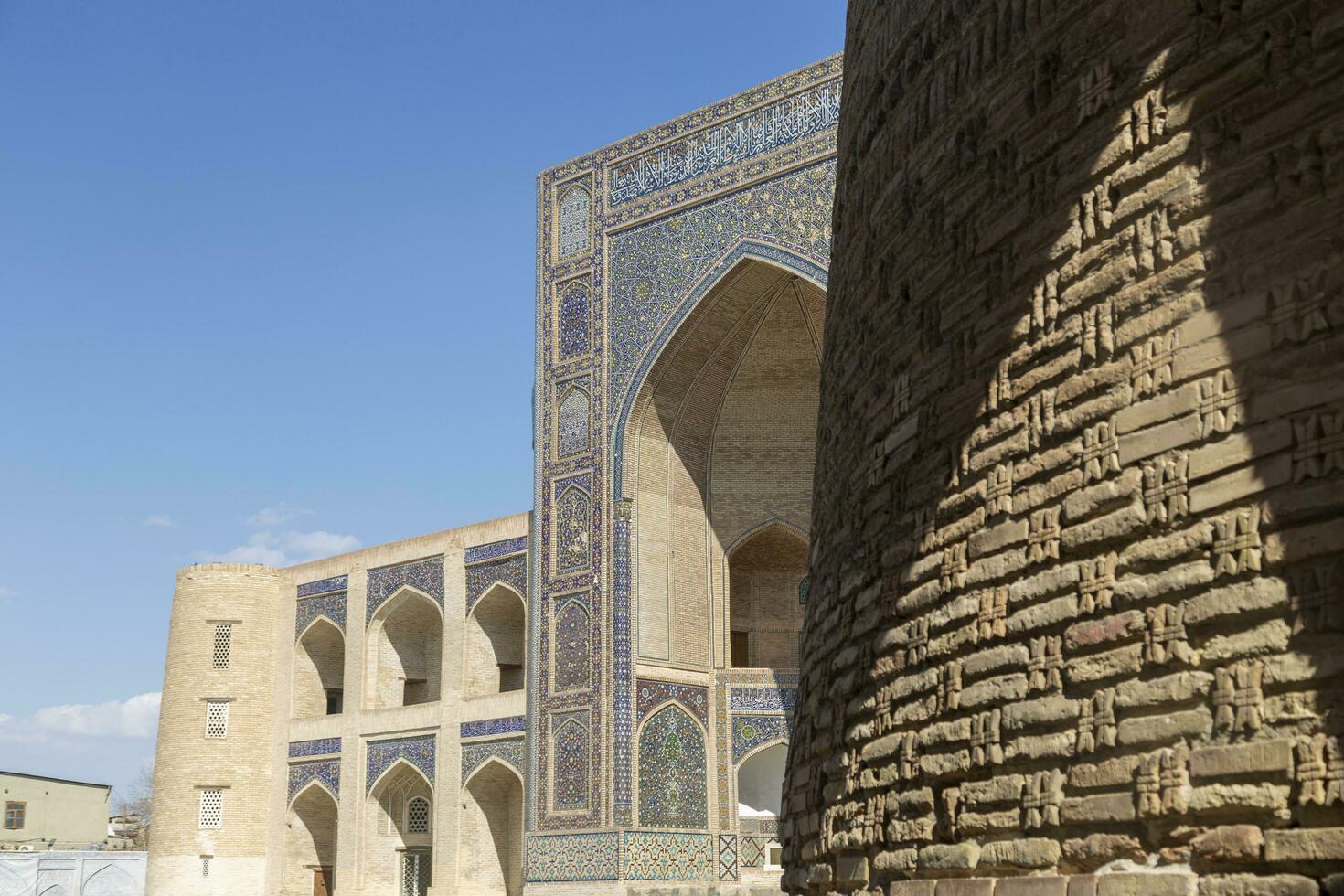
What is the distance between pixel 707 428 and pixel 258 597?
19.6ft

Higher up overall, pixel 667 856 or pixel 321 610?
pixel 321 610

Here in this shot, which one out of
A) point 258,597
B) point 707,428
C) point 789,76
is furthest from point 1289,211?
point 258,597

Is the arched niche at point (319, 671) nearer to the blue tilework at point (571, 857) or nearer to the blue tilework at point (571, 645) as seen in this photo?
the blue tilework at point (571, 645)

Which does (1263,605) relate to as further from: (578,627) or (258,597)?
(258,597)

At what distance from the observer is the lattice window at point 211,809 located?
53.8ft

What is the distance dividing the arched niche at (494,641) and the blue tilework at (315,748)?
6.38ft

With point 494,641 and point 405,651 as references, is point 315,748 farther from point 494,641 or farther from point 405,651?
point 494,641

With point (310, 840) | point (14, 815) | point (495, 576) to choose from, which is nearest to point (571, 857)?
point (495, 576)

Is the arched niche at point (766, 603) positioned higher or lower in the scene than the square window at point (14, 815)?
higher

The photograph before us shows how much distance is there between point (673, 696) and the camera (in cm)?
1288

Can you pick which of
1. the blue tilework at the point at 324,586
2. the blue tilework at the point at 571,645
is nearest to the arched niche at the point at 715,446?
the blue tilework at the point at 571,645

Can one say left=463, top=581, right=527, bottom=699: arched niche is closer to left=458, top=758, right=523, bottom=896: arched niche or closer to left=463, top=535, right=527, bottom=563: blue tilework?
left=463, top=535, right=527, bottom=563: blue tilework

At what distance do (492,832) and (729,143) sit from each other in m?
6.52

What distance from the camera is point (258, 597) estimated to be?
671 inches
